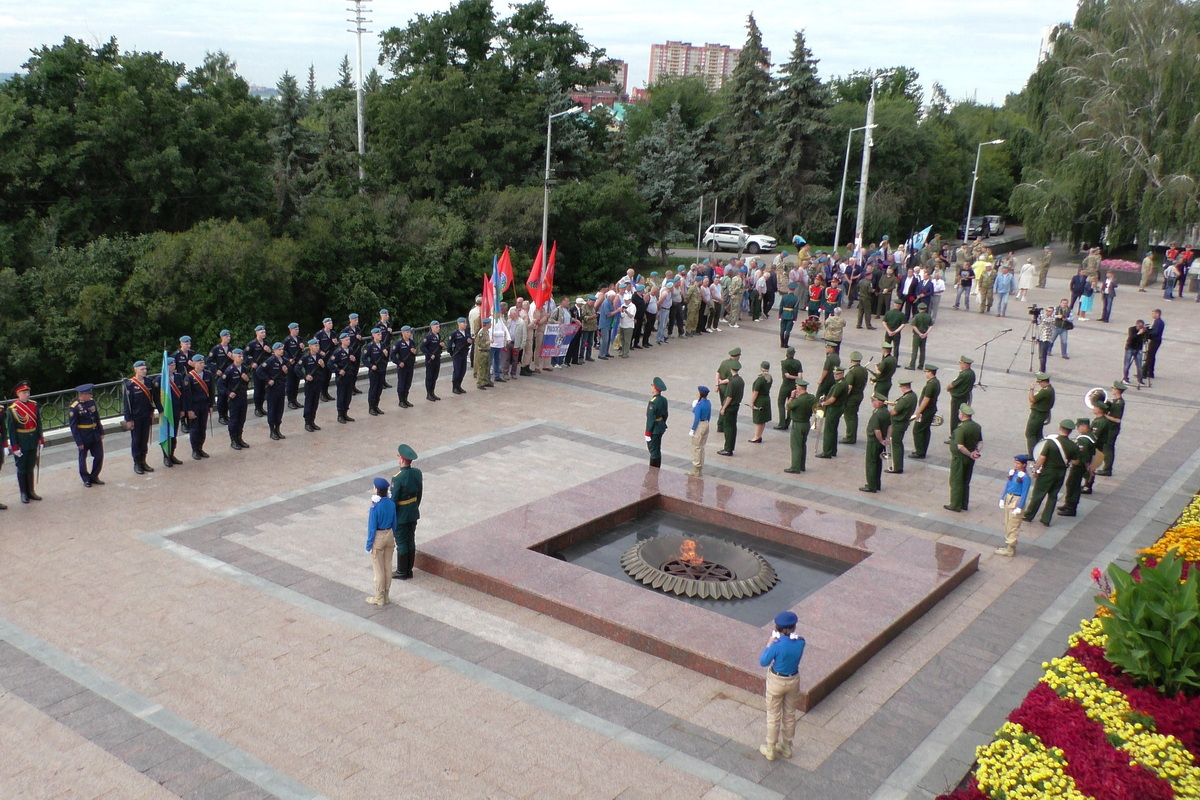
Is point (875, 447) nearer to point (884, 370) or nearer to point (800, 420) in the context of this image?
point (800, 420)

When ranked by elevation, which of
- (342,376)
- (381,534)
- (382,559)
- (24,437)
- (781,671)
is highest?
(342,376)

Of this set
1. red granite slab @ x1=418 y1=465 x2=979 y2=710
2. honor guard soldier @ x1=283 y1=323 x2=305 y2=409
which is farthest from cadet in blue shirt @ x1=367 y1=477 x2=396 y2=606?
honor guard soldier @ x1=283 y1=323 x2=305 y2=409

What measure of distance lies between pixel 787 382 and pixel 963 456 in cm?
372

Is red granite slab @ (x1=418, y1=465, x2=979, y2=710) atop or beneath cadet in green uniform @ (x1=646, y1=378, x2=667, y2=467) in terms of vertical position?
beneath

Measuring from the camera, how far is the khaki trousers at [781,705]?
290 inches

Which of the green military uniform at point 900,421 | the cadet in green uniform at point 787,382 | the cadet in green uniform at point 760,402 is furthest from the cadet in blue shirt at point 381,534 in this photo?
the green military uniform at point 900,421

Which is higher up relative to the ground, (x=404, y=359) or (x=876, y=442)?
(x=404, y=359)

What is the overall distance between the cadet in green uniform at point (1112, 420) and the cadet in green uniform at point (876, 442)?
3.14 m

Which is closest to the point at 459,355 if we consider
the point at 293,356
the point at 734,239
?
the point at 293,356

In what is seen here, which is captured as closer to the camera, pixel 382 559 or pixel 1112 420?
pixel 382 559

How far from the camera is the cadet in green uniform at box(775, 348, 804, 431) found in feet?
51.1

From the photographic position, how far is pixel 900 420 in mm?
14258

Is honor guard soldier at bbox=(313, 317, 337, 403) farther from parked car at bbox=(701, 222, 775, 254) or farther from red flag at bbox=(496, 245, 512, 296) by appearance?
parked car at bbox=(701, 222, 775, 254)

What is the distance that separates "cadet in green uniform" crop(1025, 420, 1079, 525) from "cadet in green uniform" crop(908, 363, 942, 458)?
210cm
